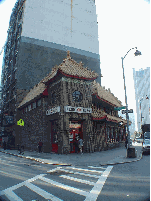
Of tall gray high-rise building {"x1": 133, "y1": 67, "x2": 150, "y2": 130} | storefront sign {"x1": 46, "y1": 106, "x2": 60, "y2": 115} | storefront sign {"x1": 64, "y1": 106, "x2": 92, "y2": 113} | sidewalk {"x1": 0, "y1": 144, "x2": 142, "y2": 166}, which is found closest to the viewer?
sidewalk {"x1": 0, "y1": 144, "x2": 142, "y2": 166}

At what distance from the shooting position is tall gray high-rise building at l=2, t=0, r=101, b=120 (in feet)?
112

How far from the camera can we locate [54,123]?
71.3ft

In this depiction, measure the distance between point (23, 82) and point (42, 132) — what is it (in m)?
14.7

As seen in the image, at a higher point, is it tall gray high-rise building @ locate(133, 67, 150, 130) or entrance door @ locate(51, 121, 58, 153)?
tall gray high-rise building @ locate(133, 67, 150, 130)

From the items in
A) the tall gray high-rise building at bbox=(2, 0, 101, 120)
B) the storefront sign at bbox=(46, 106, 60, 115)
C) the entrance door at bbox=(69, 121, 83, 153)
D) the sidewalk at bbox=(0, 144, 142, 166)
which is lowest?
the sidewalk at bbox=(0, 144, 142, 166)

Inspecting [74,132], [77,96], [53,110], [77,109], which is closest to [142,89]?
[77,96]

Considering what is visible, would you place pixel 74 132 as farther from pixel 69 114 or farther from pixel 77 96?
pixel 77 96

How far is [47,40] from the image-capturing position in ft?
122

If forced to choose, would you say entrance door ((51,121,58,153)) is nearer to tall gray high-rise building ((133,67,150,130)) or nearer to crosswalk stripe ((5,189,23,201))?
crosswalk stripe ((5,189,23,201))

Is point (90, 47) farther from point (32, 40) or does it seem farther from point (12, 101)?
point (12, 101)

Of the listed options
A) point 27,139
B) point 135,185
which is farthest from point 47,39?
point 135,185

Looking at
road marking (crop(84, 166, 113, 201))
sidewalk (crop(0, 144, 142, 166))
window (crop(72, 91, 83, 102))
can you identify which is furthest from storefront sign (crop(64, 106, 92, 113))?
road marking (crop(84, 166, 113, 201))

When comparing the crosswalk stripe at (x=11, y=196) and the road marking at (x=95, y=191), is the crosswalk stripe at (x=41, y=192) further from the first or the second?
the road marking at (x=95, y=191)

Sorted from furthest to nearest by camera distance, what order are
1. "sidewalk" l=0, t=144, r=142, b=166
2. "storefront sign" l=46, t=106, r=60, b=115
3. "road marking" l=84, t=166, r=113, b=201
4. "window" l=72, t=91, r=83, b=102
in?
"window" l=72, t=91, r=83, b=102, "storefront sign" l=46, t=106, r=60, b=115, "sidewalk" l=0, t=144, r=142, b=166, "road marking" l=84, t=166, r=113, b=201
